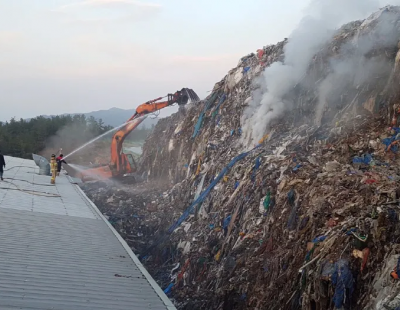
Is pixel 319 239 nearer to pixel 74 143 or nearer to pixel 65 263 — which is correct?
pixel 65 263

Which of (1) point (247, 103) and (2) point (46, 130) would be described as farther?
(2) point (46, 130)

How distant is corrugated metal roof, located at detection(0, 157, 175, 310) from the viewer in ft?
16.9

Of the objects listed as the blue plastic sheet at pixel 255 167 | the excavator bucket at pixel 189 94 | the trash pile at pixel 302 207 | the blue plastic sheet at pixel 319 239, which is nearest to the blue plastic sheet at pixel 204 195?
the trash pile at pixel 302 207

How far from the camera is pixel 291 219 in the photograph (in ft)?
21.3

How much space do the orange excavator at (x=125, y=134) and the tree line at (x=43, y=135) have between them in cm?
1590

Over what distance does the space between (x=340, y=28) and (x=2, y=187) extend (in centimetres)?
1079

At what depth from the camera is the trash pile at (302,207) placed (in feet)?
15.8

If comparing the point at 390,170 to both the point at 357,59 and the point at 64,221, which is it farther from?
the point at 64,221

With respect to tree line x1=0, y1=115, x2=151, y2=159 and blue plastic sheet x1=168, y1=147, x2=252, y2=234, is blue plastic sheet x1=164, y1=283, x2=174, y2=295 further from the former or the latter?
tree line x1=0, y1=115, x2=151, y2=159

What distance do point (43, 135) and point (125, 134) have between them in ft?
65.4

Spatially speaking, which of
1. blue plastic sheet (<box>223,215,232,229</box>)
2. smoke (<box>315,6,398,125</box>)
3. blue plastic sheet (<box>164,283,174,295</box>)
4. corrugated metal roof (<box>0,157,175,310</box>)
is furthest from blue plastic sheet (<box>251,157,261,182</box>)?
corrugated metal roof (<box>0,157,175,310</box>)

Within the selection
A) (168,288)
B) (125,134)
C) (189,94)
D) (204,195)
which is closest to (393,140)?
(204,195)

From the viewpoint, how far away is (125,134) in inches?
727

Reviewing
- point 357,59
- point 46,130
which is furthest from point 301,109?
point 46,130
